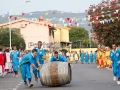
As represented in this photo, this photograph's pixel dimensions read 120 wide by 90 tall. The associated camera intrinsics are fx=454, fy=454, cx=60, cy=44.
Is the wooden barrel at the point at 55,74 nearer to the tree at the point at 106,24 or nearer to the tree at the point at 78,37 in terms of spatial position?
the tree at the point at 106,24

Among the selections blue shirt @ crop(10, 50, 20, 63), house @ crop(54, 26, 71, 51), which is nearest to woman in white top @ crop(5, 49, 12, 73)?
blue shirt @ crop(10, 50, 20, 63)

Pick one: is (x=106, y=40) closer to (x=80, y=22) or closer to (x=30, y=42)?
(x=80, y=22)

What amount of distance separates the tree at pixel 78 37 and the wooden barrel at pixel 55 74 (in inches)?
4204

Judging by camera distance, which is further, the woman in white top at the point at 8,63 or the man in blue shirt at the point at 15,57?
the woman in white top at the point at 8,63

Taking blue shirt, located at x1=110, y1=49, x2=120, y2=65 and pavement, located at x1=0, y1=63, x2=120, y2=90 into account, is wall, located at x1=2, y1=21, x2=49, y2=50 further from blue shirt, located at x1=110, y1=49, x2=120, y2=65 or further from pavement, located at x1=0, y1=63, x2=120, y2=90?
blue shirt, located at x1=110, y1=49, x2=120, y2=65

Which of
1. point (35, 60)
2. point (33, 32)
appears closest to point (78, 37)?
point (33, 32)

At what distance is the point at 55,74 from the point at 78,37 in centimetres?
11290

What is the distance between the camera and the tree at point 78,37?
12512 centimetres

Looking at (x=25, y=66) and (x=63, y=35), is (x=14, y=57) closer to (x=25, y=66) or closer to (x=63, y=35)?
(x=25, y=66)

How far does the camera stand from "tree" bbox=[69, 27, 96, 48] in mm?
125125

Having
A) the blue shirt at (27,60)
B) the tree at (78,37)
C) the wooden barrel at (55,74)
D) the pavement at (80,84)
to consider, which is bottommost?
the pavement at (80,84)

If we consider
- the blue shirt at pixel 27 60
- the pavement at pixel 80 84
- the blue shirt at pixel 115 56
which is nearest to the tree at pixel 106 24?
the pavement at pixel 80 84

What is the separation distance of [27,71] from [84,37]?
114 metres

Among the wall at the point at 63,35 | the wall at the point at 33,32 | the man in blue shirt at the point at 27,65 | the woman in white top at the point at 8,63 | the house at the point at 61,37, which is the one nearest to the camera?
the man in blue shirt at the point at 27,65
